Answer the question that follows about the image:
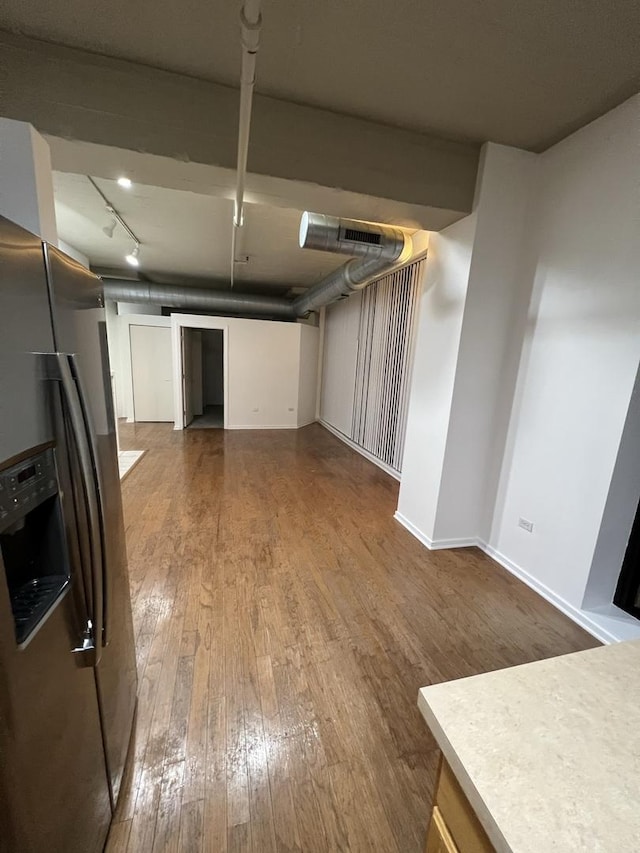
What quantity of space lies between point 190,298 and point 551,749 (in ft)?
23.3

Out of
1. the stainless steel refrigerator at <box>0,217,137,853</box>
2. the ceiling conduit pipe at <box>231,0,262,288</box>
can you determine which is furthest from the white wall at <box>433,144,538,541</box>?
the stainless steel refrigerator at <box>0,217,137,853</box>

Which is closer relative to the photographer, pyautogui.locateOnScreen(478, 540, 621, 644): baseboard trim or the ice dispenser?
the ice dispenser

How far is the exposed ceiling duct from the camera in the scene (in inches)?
110

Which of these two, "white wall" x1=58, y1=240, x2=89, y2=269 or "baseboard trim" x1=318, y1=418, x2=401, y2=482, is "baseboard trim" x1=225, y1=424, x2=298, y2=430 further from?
"white wall" x1=58, y1=240, x2=89, y2=269

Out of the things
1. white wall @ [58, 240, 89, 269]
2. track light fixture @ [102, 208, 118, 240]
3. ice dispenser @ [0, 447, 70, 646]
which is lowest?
ice dispenser @ [0, 447, 70, 646]

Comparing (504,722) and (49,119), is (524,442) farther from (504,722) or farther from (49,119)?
(49,119)

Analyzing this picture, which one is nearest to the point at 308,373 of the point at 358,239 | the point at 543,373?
the point at 358,239

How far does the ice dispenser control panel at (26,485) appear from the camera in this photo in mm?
652

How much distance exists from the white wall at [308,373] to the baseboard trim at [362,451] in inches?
20.1

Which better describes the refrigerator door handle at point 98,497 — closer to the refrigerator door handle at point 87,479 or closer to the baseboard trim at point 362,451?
the refrigerator door handle at point 87,479

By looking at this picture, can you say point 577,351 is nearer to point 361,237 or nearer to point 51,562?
point 361,237

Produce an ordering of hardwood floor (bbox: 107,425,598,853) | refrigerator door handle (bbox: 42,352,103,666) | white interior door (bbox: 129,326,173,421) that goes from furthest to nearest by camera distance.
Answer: white interior door (bbox: 129,326,173,421) < hardwood floor (bbox: 107,425,598,853) < refrigerator door handle (bbox: 42,352,103,666)

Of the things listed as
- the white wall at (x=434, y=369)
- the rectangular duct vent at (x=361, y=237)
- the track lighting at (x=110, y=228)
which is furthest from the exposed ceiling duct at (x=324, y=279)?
the track lighting at (x=110, y=228)

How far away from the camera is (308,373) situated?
740cm
